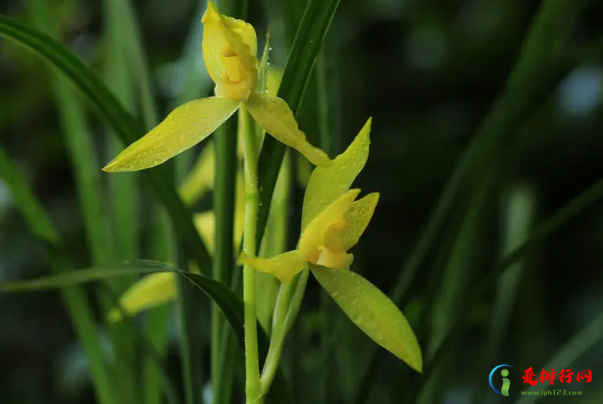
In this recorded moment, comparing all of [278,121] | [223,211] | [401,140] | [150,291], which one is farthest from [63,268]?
[401,140]

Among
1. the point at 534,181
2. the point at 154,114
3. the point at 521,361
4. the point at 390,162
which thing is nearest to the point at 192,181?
the point at 154,114

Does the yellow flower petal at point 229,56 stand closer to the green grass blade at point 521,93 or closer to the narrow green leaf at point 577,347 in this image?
the green grass blade at point 521,93

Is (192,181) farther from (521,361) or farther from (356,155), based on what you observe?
(521,361)

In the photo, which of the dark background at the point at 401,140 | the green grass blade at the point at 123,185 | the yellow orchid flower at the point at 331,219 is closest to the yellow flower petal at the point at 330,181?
the yellow orchid flower at the point at 331,219

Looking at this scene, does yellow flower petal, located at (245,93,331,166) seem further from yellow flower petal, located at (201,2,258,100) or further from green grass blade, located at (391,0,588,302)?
green grass blade, located at (391,0,588,302)

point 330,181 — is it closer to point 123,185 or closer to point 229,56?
point 229,56

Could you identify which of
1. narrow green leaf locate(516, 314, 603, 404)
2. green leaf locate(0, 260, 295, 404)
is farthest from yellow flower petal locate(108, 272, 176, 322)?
narrow green leaf locate(516, 314, 603, 404)
